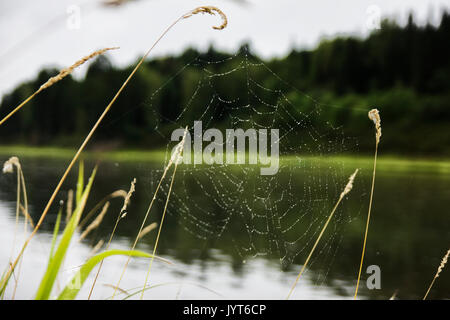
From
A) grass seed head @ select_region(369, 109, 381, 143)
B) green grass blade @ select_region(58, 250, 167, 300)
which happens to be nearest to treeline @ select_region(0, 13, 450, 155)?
grass seed head @ select_region(369, 109, 381, 143)

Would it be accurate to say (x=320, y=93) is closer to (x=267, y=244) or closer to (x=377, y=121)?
(x=267, y=244)

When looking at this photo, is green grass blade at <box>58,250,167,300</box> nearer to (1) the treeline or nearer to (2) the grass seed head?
(2) the grass seed head

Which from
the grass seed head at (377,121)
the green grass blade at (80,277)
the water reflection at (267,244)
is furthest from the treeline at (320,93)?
the green grass blade at (80,277)

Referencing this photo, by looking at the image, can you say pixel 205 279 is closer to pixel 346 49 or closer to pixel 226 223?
pixel 226 223

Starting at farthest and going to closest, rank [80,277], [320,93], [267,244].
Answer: [320,93] → [267,244] → [80,277]

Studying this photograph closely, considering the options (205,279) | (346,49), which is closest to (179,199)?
(205,279)

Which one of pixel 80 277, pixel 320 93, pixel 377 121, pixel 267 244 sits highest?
pixel 320 93

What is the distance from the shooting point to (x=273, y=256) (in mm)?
21641

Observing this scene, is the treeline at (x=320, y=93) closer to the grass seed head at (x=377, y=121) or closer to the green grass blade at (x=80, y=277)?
the grass seed head at (x=377, y=121)

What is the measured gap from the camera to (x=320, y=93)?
73.6 m

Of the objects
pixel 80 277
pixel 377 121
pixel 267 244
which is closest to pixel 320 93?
pixel 267 244

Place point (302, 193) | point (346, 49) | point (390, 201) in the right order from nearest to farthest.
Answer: point (302, 193)
point (390, 201)
point (346, 49)

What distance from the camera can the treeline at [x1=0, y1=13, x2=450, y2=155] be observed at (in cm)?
5966

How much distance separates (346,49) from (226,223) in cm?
5774
